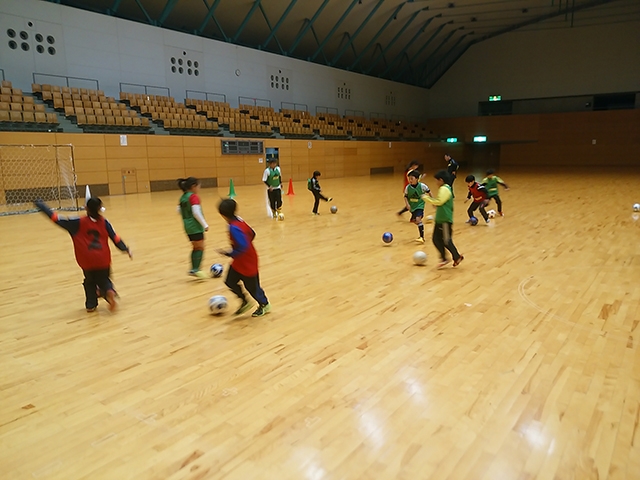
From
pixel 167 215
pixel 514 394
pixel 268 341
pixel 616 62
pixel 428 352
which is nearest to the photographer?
pixel 514 394

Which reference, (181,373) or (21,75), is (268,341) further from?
(21,75)

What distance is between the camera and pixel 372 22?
2708cm

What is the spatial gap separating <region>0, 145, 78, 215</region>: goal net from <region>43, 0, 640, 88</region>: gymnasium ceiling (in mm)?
6776

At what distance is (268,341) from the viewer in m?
4.09

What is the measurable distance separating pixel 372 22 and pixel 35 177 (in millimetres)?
19874

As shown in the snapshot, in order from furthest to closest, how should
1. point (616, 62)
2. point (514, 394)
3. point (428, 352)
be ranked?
1. point (616, 62)
2. point (428, 352)
3. point (514, 394)

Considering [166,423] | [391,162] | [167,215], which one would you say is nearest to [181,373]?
[166,423]

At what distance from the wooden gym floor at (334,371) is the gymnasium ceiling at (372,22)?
17.5 metres

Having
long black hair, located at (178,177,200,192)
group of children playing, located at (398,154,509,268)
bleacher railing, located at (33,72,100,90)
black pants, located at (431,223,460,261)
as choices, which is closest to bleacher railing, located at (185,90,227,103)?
bleacher railing, located at (33,72,100,90)

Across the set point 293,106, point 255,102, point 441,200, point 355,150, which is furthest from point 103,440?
point 355,150

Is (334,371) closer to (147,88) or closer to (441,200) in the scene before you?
(441,200)

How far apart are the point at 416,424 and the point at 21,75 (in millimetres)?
18171

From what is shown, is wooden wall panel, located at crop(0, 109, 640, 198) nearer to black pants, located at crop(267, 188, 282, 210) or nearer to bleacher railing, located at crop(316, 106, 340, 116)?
bleacher railing, located at crop(316, 106, 340, 116)

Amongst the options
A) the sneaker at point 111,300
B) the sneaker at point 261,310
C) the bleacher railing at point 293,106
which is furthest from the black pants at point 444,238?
the bleacher railing at point 293,106
